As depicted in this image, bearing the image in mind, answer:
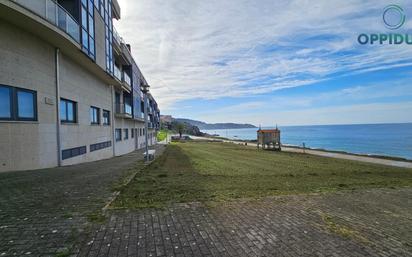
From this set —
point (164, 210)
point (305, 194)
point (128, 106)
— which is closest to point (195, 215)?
point (164, 210)

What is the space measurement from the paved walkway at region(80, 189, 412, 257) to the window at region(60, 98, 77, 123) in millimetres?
11071

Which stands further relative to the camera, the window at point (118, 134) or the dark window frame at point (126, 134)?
the dark window frame at point (126, 134)

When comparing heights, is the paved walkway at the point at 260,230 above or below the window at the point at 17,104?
below

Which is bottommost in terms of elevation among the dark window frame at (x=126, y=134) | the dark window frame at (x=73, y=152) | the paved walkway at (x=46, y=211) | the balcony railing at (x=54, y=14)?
the paved walkway at (x=46, y=211)

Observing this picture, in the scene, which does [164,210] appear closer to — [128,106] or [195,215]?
[195,215]

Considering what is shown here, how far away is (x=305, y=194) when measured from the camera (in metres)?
7.39

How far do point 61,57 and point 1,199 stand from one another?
9912 millimetres

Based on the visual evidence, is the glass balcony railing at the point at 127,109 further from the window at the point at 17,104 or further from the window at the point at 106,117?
the window at the point at 17,104

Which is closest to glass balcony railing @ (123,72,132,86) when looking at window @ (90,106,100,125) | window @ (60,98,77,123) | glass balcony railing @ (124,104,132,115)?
glass balcony railing @ (124,104,132,115)

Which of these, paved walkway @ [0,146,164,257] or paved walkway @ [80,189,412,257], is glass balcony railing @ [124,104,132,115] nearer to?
paved walkway @ [0,146,164,257]

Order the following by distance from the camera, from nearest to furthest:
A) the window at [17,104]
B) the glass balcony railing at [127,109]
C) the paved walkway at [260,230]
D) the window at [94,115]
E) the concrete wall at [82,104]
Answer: the paved walkway at [260,230] < the window at [17,104] < the concrete wall at [82,104] < the window at [94,115] < the glass balcony railing at [127,109]

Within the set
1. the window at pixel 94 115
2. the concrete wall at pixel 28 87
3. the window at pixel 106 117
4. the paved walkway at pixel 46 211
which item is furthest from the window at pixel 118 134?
the paved walkway at pixel 46 211

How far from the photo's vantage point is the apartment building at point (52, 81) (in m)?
9.72

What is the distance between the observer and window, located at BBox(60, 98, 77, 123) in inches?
555
